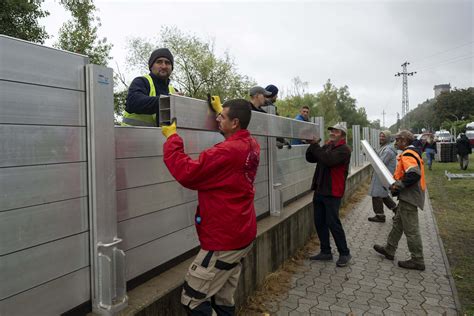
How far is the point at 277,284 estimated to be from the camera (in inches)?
170

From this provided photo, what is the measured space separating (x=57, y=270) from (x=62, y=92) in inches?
38.7

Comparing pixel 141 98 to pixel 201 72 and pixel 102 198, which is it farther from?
pixel 201 72

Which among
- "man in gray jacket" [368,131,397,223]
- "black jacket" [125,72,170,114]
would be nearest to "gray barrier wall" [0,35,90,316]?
"black jacket" [125,72,170,114]

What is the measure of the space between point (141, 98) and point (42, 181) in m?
1.18

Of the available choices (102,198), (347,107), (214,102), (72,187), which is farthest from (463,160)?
(347,107)

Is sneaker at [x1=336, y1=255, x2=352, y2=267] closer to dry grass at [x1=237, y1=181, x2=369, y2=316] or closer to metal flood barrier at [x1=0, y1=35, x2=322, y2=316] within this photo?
dry grass at [x1=237, y1=181, x2=369, y2=316]

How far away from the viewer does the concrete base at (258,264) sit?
2457mm

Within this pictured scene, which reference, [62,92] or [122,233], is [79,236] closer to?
[122,233]

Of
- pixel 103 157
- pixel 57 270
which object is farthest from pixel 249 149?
pixel 57 270

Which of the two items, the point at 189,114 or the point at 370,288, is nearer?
the point at 189,114

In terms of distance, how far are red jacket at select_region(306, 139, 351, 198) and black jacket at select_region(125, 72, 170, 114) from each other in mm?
2596

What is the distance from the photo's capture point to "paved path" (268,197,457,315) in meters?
3.75

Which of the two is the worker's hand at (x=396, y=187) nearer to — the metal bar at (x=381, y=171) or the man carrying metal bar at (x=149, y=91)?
the metal bar at (x=381, y=171)

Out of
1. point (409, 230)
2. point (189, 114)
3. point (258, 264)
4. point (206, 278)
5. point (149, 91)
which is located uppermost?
point (149, 91)
